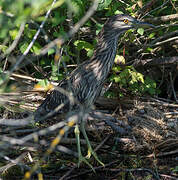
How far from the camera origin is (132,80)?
459cm

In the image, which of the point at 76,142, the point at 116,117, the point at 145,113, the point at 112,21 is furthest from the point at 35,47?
the point at 145,113

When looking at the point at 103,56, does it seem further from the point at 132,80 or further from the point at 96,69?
the point at 132,80

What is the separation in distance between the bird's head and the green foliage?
65 centimetres

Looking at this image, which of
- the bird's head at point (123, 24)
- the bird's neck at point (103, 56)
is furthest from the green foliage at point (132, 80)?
the bird's head at point (123, 24)

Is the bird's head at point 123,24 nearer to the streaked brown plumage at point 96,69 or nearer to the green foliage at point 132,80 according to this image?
the streaked brown plumage at point 96,69

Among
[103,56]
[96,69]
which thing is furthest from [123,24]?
[96,69]

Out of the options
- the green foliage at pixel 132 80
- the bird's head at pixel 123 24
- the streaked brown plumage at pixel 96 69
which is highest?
the bird's head at pixel 123 24

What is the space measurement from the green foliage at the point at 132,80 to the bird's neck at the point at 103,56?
38cm

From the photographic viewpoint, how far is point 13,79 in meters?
4.85

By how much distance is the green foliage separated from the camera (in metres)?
4.57

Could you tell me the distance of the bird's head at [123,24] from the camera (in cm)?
399

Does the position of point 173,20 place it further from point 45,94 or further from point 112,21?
point 45,94

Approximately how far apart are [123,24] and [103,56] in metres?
0.44

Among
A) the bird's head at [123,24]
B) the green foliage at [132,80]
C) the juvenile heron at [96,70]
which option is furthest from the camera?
the green foliage at [132,80]
